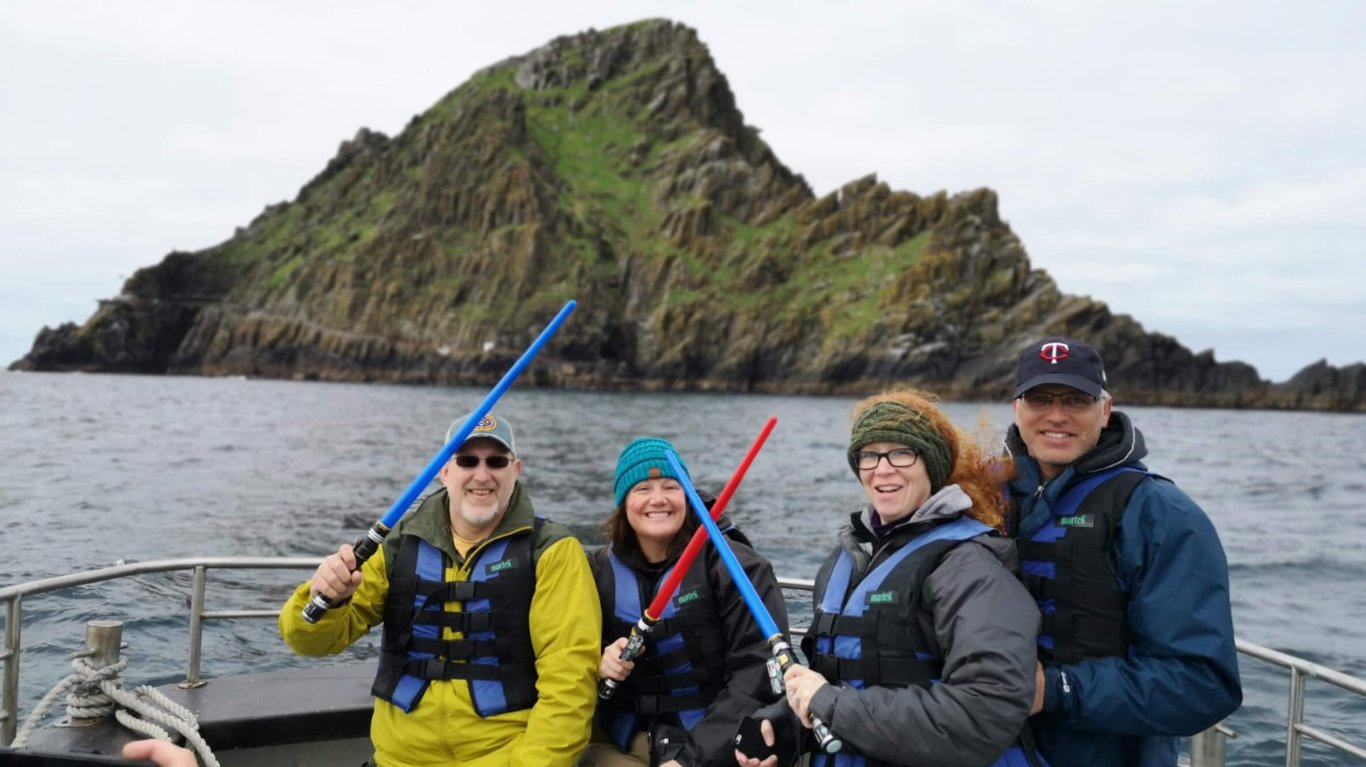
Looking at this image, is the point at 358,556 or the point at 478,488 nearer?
the point at 358,556

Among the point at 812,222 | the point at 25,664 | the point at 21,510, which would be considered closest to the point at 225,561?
the point at 25,664

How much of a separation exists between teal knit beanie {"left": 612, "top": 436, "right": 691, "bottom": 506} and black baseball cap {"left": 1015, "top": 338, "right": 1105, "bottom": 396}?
1.43 m

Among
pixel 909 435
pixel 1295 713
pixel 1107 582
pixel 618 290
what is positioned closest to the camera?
pixel 1107 582

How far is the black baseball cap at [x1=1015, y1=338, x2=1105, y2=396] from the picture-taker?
2.94 meters

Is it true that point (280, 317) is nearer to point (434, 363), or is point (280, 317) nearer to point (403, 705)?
point (434, 363)

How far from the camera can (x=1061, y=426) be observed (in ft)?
9.98

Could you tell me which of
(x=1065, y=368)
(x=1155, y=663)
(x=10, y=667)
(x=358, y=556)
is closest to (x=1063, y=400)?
(x=1065, y=368)

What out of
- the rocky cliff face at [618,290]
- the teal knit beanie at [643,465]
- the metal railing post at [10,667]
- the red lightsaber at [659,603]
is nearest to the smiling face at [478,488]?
the teal knit beanie at [643,465]

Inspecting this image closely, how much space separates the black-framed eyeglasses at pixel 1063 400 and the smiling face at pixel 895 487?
459 mm

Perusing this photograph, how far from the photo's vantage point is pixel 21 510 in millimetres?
18938

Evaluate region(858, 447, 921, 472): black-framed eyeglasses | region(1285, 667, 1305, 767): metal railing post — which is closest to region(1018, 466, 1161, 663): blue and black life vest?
region(858, 447, 921, 472): black-framed eyeglasses

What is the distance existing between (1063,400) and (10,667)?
14.1 ft

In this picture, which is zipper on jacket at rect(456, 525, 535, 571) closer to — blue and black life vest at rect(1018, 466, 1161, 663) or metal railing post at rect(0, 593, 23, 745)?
metal railing post at rect(0, 593, 23, 745)

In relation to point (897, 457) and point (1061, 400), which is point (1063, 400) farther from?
point (897, 457)
